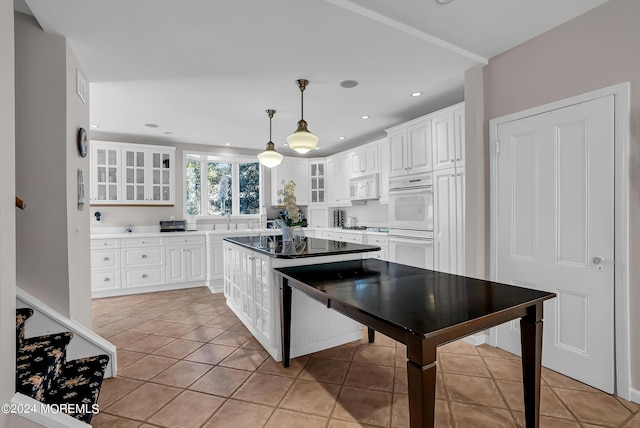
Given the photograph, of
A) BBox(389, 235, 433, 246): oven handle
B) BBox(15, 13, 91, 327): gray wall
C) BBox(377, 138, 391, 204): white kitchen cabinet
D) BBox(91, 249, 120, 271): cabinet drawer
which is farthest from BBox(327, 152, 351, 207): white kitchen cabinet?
BBox(15, 13, 91, 327): gray wall

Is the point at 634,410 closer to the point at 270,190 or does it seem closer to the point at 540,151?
the point at 540,151

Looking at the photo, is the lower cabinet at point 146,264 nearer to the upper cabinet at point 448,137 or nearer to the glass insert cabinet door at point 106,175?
the glass insert cabinet door at point 106,175

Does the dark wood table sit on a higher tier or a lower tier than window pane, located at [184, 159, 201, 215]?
lower

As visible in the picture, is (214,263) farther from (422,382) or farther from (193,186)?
(422,382)

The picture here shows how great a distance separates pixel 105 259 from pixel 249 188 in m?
2.72

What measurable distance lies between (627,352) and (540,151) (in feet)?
4.80

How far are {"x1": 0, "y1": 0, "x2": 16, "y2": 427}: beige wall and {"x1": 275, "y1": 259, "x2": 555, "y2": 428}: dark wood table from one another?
135 centimetres

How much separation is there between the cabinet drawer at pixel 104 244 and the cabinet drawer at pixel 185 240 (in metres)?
0.67

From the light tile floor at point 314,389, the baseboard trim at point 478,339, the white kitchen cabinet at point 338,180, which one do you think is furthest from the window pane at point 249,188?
the baseboard trim at point 478,339

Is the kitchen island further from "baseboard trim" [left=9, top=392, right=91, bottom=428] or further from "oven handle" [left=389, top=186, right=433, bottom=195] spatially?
"baseboard trim" [left=9, top=392, right=91, bottom=428]

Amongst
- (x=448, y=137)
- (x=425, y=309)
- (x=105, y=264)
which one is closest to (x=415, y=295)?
(x=425, y=309)

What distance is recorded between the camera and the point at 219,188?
608 centimetres

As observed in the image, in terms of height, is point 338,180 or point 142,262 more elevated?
point 338,180

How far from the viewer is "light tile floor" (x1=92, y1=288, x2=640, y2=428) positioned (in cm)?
183
